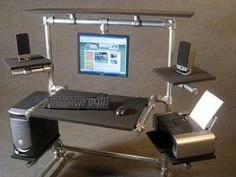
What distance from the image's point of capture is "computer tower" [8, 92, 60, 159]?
1.95 metres

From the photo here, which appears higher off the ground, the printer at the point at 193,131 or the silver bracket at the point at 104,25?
the silver bracket at the point at 104,25

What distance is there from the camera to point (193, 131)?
67.7 inches

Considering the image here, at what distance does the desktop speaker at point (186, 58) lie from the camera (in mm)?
1798

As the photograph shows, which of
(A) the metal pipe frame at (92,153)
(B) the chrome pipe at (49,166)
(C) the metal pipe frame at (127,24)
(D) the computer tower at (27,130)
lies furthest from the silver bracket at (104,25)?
(B) the chrome pipe at (49,166)

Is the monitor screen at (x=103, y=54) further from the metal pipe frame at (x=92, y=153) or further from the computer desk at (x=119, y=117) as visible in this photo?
the metal pipe frame at (x=92, y=153)

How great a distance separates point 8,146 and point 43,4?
1541mm

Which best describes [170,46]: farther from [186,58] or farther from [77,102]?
[77,102]

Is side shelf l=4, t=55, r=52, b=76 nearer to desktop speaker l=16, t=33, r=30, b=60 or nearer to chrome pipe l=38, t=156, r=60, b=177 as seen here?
desktop speaker l=16, t=33, r=30, b=60

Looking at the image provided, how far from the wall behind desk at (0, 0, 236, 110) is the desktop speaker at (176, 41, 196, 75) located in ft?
4.07

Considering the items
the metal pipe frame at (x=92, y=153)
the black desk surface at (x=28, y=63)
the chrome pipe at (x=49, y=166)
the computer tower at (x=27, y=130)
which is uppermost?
the black desk surface at (x=28, y=63)

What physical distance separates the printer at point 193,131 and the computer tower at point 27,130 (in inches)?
33.8

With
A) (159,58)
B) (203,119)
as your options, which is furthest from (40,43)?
(203,119)

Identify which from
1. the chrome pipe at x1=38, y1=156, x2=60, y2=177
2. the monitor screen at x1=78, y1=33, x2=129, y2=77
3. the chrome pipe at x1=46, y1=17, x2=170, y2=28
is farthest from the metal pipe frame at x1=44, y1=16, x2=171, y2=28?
the chrome pipe at x1=38, y1=156, x2=60, y2=177

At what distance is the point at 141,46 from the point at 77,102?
4.72 feet
